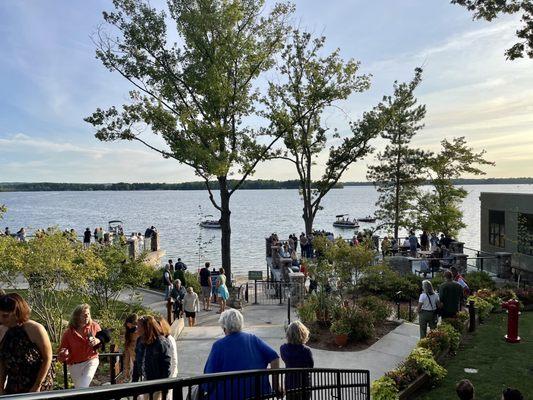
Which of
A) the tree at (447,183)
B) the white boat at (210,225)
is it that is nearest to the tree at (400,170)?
the tree at (447,183)

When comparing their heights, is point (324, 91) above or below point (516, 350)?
above

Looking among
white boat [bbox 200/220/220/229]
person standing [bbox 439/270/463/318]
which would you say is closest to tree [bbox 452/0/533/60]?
person standing [bbox 439/270/463/318]

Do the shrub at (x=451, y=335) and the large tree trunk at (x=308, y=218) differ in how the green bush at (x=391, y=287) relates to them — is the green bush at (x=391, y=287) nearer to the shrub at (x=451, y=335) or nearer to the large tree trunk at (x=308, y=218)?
the shrub at (x=451, y=335)

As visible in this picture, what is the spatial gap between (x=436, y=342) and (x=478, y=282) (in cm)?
876

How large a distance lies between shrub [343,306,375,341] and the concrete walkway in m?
0.36

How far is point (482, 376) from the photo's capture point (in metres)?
8.95

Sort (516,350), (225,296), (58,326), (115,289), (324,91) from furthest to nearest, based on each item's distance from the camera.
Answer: (324,91) → (225,296) → (115,289) → (58,326) → (516,350)

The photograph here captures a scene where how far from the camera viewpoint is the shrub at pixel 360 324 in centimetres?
1154

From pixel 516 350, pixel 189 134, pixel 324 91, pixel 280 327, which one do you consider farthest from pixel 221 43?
pixel 516 350

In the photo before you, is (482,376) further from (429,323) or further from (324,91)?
(324,91)

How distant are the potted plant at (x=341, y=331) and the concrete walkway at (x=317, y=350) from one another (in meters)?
0.48

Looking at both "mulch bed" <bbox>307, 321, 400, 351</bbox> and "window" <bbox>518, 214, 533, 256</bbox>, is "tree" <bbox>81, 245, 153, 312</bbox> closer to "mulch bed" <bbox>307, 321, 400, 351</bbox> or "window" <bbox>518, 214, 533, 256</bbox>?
"mulch bed" <bbox>307, 321, 400, 351</bbox>

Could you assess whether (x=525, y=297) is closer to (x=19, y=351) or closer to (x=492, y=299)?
(x=492, y=299)

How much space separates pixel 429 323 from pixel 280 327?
4288 mm
